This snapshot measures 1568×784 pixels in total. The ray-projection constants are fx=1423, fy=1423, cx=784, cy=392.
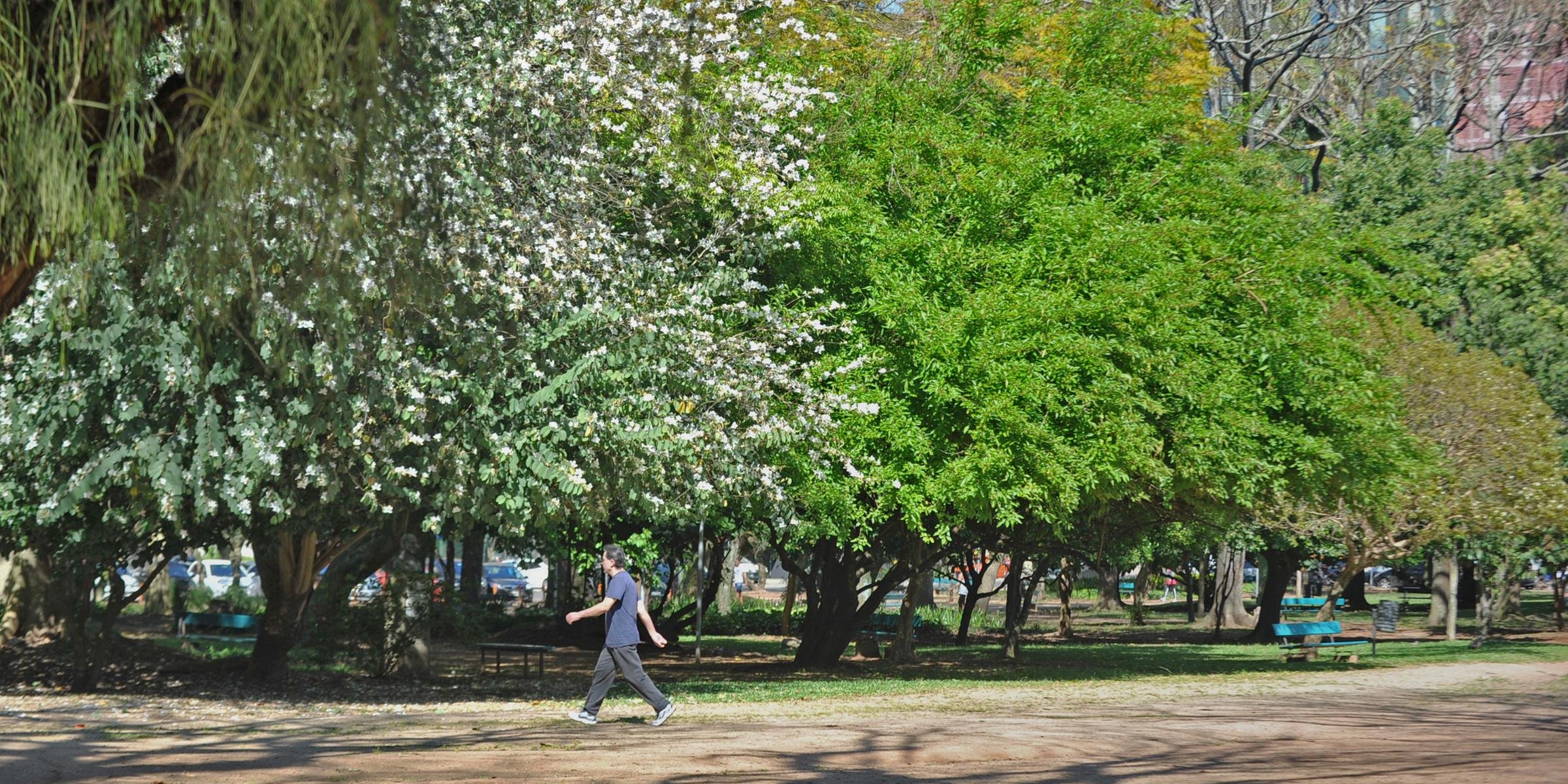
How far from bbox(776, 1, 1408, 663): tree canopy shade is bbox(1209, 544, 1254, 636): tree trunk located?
18904 mm

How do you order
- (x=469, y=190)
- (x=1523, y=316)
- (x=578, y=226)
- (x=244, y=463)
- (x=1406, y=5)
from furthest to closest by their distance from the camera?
(x=1406, y=5), (x=1523, y=316), (x=578, y=226), (x=469, y=190), (x=244, y=463)

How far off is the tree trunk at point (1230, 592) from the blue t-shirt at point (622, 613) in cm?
2906

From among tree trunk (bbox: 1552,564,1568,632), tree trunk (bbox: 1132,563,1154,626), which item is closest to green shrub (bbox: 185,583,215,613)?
tree trunk (bbox: 1132,563,1154,626)

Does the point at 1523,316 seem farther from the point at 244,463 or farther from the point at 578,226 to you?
the point at 244,463

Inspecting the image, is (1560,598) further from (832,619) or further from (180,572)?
(180,572)

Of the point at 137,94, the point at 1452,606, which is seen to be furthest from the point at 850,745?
the point at 1452,606

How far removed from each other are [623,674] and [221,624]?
1505 centimetres

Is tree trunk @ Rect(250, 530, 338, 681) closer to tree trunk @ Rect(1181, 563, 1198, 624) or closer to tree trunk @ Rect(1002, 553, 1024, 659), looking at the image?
tree trunk @ Rect(1002, 553, 1024, 659)

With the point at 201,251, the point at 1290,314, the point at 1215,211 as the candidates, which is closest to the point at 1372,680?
the point at 1290,314

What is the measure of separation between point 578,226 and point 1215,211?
362 inches

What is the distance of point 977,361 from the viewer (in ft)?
53.3

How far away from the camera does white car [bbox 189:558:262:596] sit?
44.6 m

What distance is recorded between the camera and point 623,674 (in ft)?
38.3

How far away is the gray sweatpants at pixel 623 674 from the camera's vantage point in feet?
38.1
